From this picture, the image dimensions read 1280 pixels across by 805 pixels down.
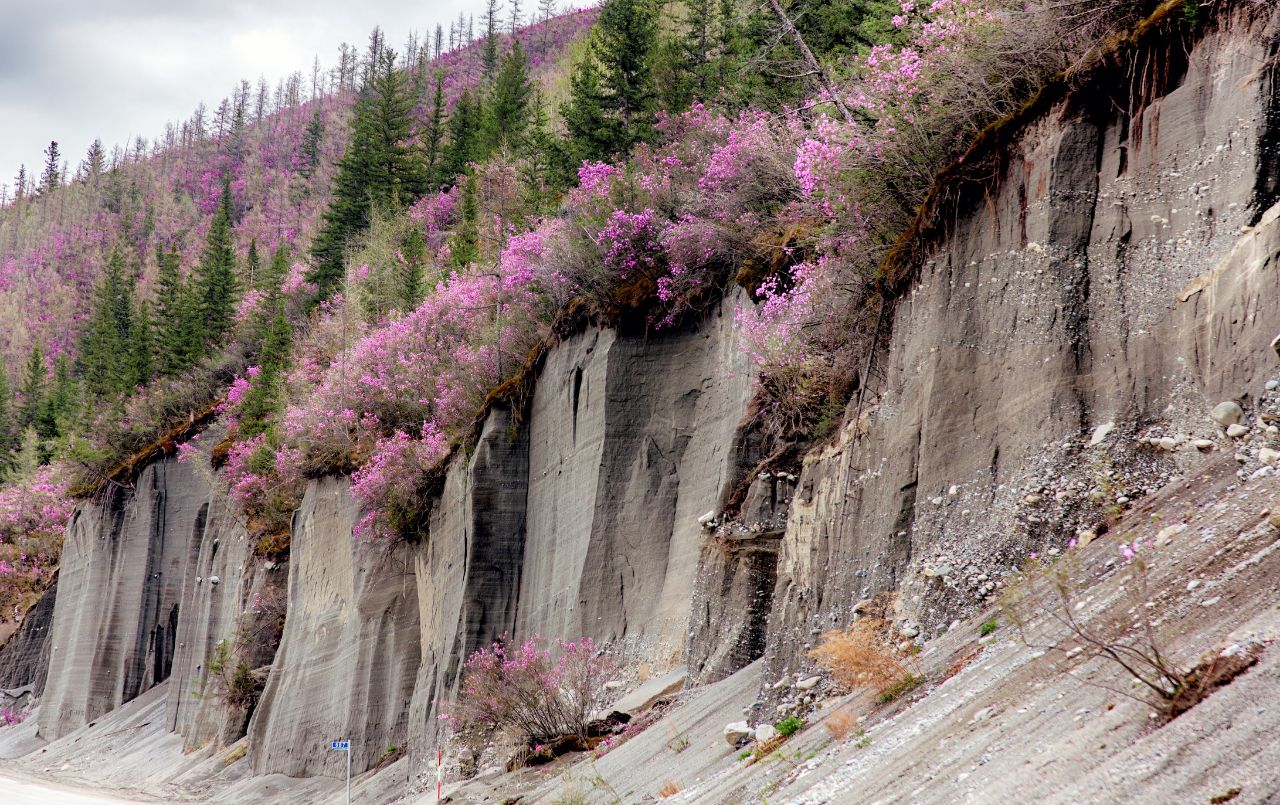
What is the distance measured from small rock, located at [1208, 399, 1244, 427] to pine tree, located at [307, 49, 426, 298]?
1715 inches

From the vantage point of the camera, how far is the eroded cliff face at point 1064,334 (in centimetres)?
1120

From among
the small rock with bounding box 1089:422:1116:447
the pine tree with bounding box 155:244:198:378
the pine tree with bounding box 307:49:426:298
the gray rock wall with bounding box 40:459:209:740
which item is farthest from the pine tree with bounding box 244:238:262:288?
the small rock with bounding box 1089:422:1116:447

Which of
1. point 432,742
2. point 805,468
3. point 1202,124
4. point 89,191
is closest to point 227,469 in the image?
point 432,742

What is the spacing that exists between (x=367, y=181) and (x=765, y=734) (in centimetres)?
4514

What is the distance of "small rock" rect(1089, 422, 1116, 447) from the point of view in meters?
11.8

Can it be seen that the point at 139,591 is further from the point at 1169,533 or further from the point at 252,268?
the point at 1169,533

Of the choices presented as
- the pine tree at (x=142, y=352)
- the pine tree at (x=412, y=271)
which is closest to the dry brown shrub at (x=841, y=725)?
the pine tree at (x=412, y=271)

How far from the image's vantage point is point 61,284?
105m

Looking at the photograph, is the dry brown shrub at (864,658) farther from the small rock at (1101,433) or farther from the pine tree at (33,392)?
the pine tree at (33,392)

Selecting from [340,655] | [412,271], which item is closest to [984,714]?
[340,655]

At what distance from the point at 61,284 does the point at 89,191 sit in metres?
28.8

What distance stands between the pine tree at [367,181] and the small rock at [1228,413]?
43.6 m

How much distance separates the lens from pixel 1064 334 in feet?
41.2

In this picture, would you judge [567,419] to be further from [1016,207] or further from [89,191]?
[89,191]
